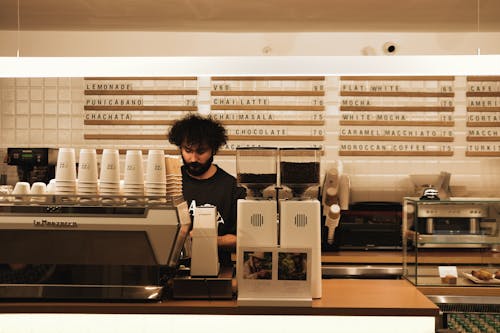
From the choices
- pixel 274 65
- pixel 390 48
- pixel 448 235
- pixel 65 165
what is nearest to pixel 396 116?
pixel 390 48

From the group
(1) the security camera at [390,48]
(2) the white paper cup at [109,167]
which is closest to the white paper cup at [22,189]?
(2) the white paper cup at [109,167]

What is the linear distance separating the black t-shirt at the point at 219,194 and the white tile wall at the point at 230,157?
4.57 ft

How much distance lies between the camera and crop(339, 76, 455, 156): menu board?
5074 mm

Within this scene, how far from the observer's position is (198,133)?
12.0 feet

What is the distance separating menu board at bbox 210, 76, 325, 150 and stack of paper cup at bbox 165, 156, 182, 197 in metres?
2.59

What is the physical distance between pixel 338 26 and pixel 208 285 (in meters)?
3.23

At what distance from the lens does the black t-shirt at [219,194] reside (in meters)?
3.67

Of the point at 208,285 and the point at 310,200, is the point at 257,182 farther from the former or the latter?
the point at 208,285

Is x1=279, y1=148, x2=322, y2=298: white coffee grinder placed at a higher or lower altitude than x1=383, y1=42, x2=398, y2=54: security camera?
lower

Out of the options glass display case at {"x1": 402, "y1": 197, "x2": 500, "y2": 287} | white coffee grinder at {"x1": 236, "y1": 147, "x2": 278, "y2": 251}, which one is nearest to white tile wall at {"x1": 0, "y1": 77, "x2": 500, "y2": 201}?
glass display case at {"x1": 402, "y1": 197, "x2": 500, "y2": 287}

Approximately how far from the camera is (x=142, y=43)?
5055 mm

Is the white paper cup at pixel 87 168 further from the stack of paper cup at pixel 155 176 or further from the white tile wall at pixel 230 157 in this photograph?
the white tile wall at pixel 230 157

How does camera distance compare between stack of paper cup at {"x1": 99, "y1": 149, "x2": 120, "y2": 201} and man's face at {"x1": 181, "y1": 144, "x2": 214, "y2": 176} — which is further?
man's face at {"x1": 181, "y1": 144, "x2": 214, "y2": 176}

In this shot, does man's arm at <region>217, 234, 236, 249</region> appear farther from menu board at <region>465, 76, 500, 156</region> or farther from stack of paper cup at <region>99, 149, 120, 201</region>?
menu board at <region>465, 76, 500, 156</region>
